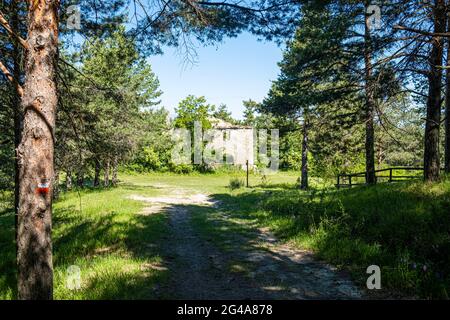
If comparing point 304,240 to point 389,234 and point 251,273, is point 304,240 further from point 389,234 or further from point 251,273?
point 251,273

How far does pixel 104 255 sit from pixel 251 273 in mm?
3224

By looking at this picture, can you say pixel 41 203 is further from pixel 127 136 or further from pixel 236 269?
pixel 127 136

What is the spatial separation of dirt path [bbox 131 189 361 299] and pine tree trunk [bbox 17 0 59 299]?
1.71 meters

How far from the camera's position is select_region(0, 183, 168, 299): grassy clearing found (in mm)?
4449

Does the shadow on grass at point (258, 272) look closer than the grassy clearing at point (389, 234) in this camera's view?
Yes

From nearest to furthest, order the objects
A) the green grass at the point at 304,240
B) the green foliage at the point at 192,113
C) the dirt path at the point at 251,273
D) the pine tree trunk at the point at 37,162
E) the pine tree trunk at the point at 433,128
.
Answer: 1. the pine tree trunk at the point at 37,162
2. the dirt path at the point at 251,273
3. the green grass at the point at 304,240
4. the pine tree trunk at the point at 433,128
5. the green foliage at the point at 192,113

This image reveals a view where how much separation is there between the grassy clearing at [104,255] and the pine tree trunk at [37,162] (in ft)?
2.39

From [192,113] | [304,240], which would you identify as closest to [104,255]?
[304,240]

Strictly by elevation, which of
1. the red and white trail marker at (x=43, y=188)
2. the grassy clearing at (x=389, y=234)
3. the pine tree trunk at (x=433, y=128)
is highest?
the pine tree trunk at (x=433, y=128)

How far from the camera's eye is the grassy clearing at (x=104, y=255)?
4.45 meters

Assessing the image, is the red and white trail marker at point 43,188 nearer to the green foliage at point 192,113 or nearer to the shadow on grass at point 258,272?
the shadow on grass at point 258,272

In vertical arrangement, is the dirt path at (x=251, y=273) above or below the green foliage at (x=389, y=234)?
below

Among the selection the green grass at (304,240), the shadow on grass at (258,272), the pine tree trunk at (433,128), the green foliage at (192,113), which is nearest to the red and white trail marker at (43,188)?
the green grass at (304,240)
